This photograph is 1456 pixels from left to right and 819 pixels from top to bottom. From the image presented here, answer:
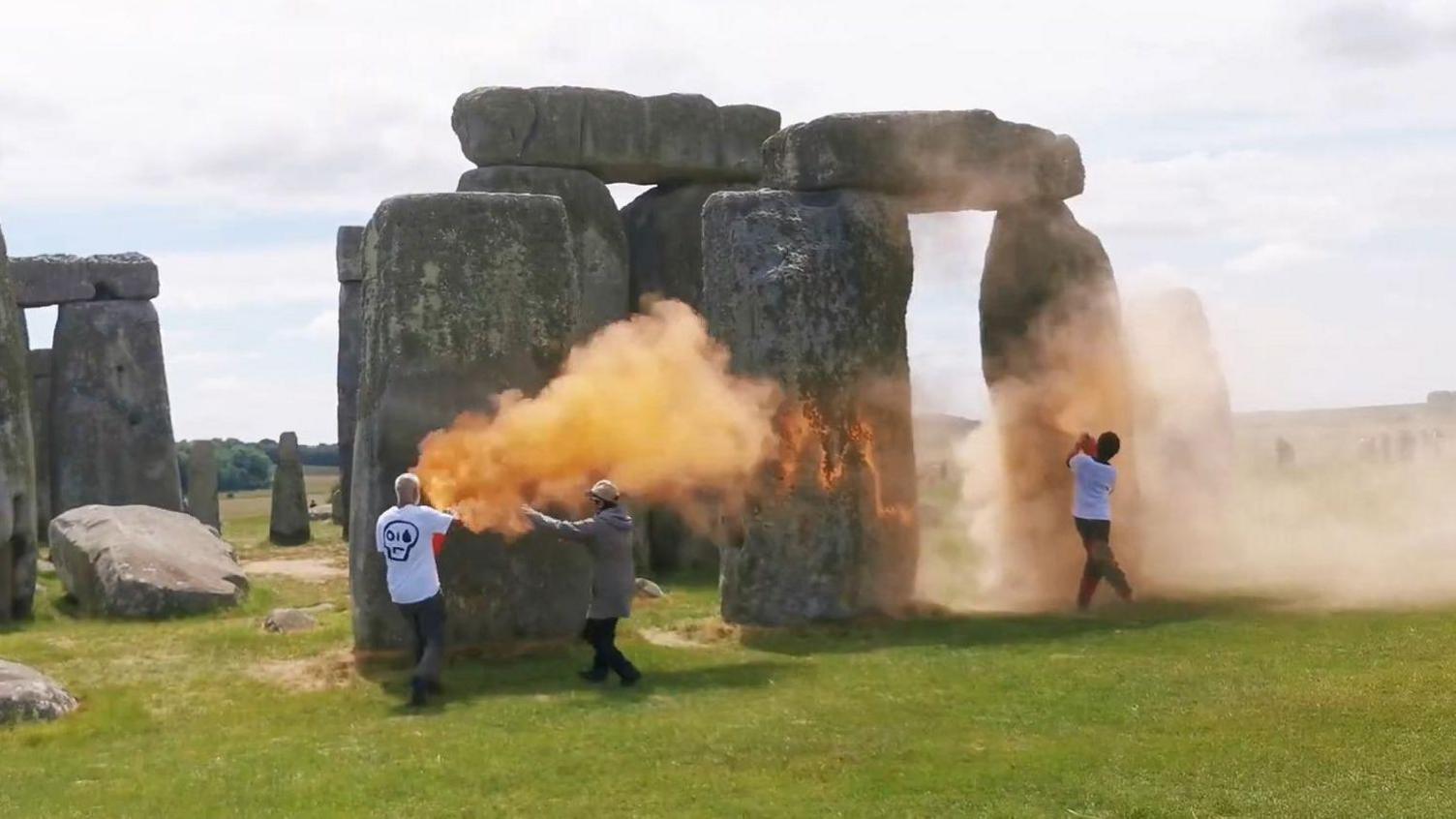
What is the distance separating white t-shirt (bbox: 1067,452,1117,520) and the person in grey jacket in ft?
17.3

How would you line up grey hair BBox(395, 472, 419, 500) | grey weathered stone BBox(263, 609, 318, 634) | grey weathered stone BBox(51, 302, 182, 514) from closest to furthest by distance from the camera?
grey hair BBox(395, 472, 419, 500) < grey weathered stone BBox(263, 609, 318, 634) < grey weathered stone BBox(51, 302, 182, 514)

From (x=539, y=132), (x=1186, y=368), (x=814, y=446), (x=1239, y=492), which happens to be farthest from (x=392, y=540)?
(x=1239, y=492)

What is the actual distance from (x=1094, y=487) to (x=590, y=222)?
9055 mm

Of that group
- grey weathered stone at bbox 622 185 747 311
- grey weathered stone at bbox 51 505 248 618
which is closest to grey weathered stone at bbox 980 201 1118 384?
grey weathered stone at bbox 622 185 747 311

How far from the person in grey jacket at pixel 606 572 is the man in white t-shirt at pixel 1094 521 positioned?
17.2 ft

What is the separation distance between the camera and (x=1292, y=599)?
16.6 m

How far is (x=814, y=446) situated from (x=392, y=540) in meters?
4.58

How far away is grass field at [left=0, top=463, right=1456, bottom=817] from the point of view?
9.46 meters

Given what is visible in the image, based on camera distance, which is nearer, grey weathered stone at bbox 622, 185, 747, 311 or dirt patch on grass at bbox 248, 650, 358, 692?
dirt patch on grass at bbox 248, 650, 358, 692

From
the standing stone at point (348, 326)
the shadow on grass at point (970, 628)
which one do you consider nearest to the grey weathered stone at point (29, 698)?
the shadow on grass at point (970, 628)

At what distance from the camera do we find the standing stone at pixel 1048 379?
18500mm

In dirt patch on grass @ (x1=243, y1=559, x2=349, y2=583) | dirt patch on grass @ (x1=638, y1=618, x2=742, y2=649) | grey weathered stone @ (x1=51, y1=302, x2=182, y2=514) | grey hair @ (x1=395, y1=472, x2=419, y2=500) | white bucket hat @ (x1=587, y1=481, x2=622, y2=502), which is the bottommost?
dirt patch on grass @ (x1=638, y1=618, x2=742, y2=649)

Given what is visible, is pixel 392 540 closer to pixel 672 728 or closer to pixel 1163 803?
pixel 672 728

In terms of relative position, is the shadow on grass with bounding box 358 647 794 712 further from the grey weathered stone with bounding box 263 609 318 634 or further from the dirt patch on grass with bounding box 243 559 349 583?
the dirt patch on grass with bounding box 243 559 349 583
